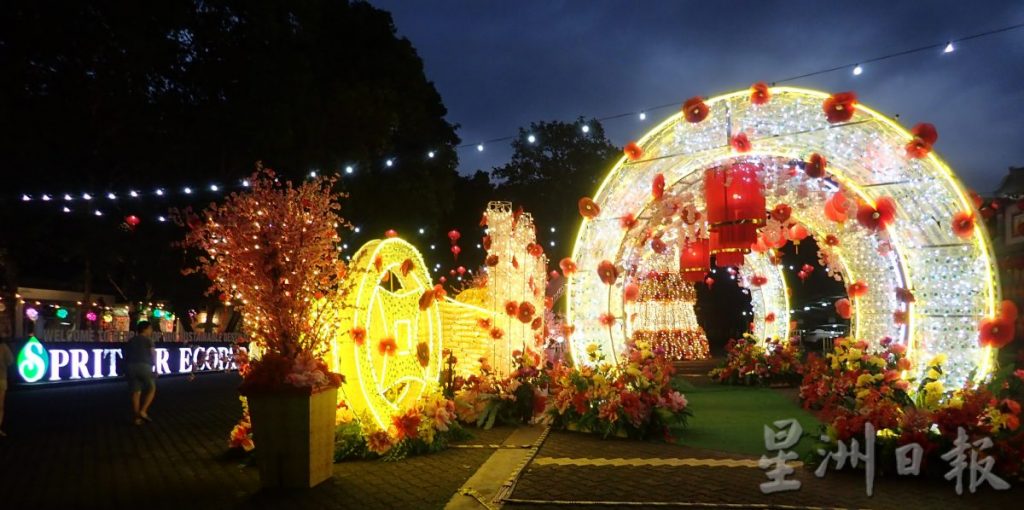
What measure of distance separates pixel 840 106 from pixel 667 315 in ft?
52.5

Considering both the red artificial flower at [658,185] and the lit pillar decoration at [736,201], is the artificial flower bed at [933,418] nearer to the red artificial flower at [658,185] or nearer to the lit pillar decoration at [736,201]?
the lit pillar decoration at [736,201]

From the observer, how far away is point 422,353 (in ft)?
26.7

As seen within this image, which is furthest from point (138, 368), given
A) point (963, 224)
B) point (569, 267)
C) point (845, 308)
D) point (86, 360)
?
point (845, 308)

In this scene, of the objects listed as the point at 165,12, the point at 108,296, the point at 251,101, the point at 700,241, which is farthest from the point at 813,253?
the point at 108,296

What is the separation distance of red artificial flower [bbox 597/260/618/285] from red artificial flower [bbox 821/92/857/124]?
3329 mm

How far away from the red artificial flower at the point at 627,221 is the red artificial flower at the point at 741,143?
1.73 meters

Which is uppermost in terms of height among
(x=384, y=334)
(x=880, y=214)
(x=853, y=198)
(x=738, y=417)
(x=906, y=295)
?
(x=853, y=198)

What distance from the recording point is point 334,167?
17.0m

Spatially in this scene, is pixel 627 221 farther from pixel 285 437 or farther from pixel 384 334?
pixel 285 437

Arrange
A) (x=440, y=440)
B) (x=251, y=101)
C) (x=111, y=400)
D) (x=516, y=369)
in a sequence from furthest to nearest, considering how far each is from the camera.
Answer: (x=251, y=101) < (x=111, y=400) < (x=516, y=369) < (x=440, y=440)

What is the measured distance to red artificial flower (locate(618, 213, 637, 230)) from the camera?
9.69 meters

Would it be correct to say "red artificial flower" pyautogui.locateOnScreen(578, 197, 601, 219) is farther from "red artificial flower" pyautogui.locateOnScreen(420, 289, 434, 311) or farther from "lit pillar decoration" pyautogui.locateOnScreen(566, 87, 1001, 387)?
"red artificial flower" pyautogui.locateOnScreen(420, 289, 434, 311)

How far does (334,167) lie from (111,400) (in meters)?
6.76

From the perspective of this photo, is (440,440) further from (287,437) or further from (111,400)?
(111,400)
